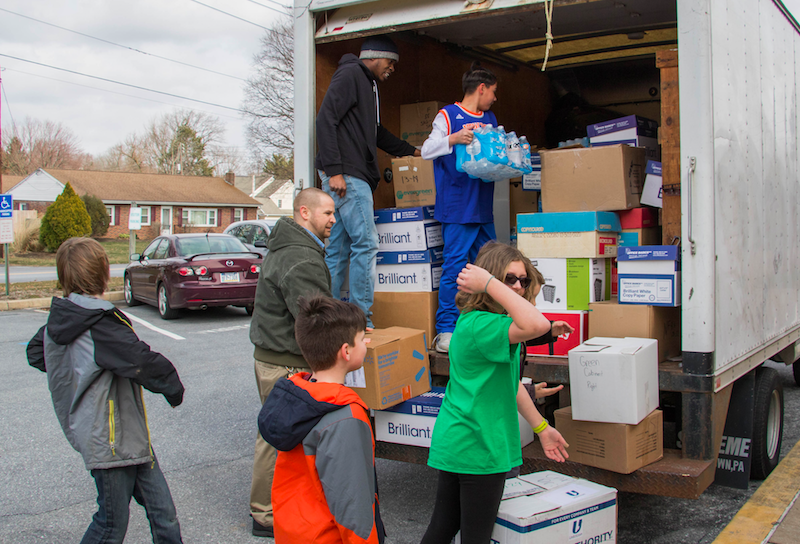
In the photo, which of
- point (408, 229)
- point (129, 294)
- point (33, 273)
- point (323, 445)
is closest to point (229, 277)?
point (129, 294)

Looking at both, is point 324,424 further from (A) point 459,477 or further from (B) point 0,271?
(B) point 0,271

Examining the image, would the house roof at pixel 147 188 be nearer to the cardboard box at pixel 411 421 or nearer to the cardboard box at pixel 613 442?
the cardboard box at pixel 411 421

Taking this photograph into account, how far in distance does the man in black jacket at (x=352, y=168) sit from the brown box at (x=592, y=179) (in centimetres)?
112

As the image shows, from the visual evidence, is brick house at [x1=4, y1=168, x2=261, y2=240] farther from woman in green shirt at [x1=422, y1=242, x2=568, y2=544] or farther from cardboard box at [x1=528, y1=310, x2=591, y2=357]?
woman in green shirt at [x1=422, y1=242, x2=568, y2=544]

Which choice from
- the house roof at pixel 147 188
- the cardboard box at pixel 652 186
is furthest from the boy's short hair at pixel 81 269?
the house roof at pixel 147 188

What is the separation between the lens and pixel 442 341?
4.01 metres

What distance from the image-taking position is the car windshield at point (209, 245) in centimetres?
1230

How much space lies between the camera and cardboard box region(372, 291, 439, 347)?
4.32 metres

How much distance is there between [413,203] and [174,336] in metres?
6.55

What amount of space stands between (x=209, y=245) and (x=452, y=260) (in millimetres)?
9123

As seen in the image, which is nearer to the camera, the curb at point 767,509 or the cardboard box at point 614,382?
the cardboard box at point 614,382

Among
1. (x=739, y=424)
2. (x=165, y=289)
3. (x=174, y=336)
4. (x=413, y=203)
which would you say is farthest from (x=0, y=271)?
(x=739, y=424)

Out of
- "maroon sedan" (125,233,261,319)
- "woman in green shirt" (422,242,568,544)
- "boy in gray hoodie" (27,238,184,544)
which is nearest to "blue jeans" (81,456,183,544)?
"boy in gray hoodie" (27,238,184,544)

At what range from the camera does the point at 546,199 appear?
4230 mm
